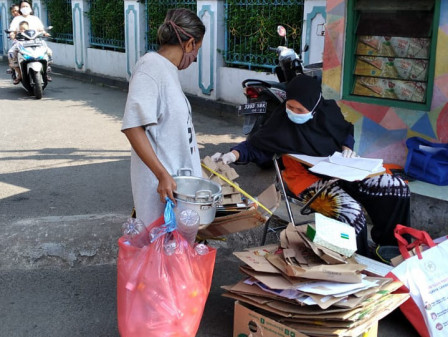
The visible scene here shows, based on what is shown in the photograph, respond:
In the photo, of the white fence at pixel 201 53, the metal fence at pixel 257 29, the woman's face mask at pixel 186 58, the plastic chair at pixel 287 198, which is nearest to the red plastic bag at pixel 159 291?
the woman's face mask at pixel 186 58

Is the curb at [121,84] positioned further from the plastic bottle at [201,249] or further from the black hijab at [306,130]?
the plastic bottle at [201,249]

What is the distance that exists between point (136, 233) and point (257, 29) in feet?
21.9

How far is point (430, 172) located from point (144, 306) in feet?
9.52

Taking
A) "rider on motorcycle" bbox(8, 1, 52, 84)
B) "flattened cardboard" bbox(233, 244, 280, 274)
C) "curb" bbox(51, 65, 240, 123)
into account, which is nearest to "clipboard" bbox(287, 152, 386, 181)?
"flattened cardboard" bbox(233, 244, 280, 274)

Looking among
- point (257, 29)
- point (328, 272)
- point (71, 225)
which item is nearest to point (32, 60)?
point (257, 29)

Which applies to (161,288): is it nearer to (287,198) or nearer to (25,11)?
(287,198)

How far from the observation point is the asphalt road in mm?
3244

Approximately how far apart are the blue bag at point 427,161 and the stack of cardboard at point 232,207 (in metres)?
1.93

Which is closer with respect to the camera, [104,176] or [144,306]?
[144,306]

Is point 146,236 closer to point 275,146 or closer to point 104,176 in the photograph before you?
point 275,146

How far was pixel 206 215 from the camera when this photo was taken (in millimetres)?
2613

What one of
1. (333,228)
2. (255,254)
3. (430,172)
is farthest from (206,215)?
(430,172)

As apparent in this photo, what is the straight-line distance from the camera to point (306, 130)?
12.0 feet

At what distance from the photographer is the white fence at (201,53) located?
7.71 metres
